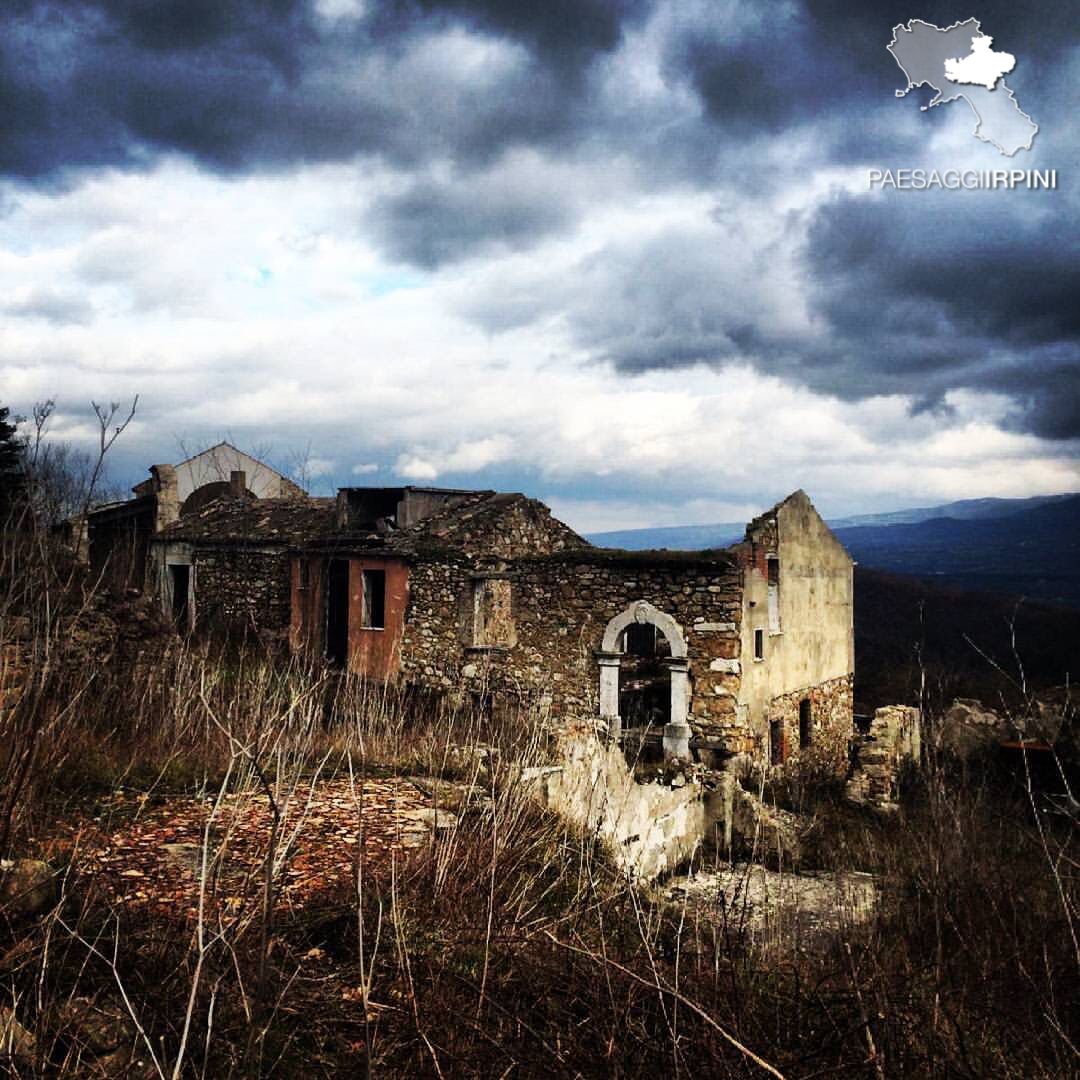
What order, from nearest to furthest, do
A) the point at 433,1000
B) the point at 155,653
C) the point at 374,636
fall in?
the point at 433,1000
the point at 155,653
the point at 374,636

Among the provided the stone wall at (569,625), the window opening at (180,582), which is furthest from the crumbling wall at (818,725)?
the window opening at (180,582)

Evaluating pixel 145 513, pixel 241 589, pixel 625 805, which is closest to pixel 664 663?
pixel 625 805

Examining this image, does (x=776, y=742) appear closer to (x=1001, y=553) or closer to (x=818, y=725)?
(x=818, y=725)

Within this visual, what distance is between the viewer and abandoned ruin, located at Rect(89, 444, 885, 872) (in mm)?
14031

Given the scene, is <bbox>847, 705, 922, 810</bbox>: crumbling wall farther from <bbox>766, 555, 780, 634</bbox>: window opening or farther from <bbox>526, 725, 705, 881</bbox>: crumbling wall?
<bbox>526, 725, 705, 881</bbox>: crumbling wall

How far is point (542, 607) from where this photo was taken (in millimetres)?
15617

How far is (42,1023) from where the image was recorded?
2.44 metres

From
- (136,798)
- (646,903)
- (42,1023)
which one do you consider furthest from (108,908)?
(646,903)

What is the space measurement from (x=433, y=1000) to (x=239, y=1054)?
1.89 ft

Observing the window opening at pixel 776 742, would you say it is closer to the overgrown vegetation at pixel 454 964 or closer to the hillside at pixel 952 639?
the hillside at pixel 952 639

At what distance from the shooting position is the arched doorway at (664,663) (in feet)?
46.2

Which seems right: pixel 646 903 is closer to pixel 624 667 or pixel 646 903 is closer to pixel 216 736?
pixel 216 736

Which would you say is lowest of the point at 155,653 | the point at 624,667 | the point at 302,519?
the point at 624,667

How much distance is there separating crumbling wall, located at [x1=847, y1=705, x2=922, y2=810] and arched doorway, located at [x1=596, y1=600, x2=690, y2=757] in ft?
8.77
